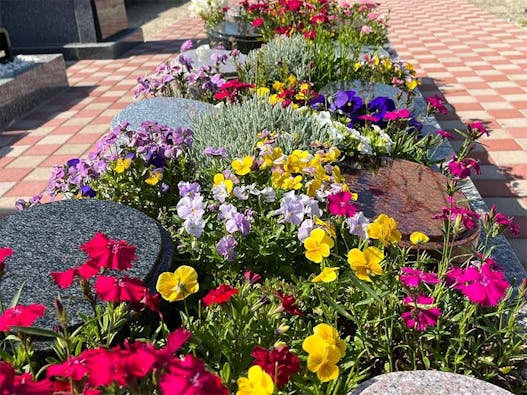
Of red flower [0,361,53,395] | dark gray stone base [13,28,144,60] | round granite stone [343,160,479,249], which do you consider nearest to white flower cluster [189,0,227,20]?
dark gray stone base [13,28,144,60]

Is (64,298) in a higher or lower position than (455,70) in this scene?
higher

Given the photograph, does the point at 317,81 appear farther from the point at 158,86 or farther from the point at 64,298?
the point at 64,298

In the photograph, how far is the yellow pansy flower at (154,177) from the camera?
257 cm

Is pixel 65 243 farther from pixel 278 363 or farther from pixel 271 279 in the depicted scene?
pixel 278 363

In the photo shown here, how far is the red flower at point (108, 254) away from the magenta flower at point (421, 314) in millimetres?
852

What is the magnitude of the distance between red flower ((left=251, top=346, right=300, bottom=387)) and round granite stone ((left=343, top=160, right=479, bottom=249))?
1105 millimetres

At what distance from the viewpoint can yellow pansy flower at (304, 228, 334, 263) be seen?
1762 mm

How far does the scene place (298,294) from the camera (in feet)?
6.68

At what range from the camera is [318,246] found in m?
1.79

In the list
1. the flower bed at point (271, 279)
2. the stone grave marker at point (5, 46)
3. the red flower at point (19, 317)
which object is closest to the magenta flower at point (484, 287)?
the flower bed at point (271, 279)

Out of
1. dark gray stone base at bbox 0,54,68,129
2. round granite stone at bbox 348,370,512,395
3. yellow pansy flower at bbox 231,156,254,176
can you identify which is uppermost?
yellow pansy flower at bbox 231,156,254,176

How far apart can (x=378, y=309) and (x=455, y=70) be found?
6.27 m

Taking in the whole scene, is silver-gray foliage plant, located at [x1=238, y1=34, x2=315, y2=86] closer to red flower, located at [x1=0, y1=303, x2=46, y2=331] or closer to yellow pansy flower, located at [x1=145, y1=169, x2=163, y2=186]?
yellow pansy flower, located at [x1=145, y1=169, x2=163, y2=186]

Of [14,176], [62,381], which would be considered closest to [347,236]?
[62,381]
